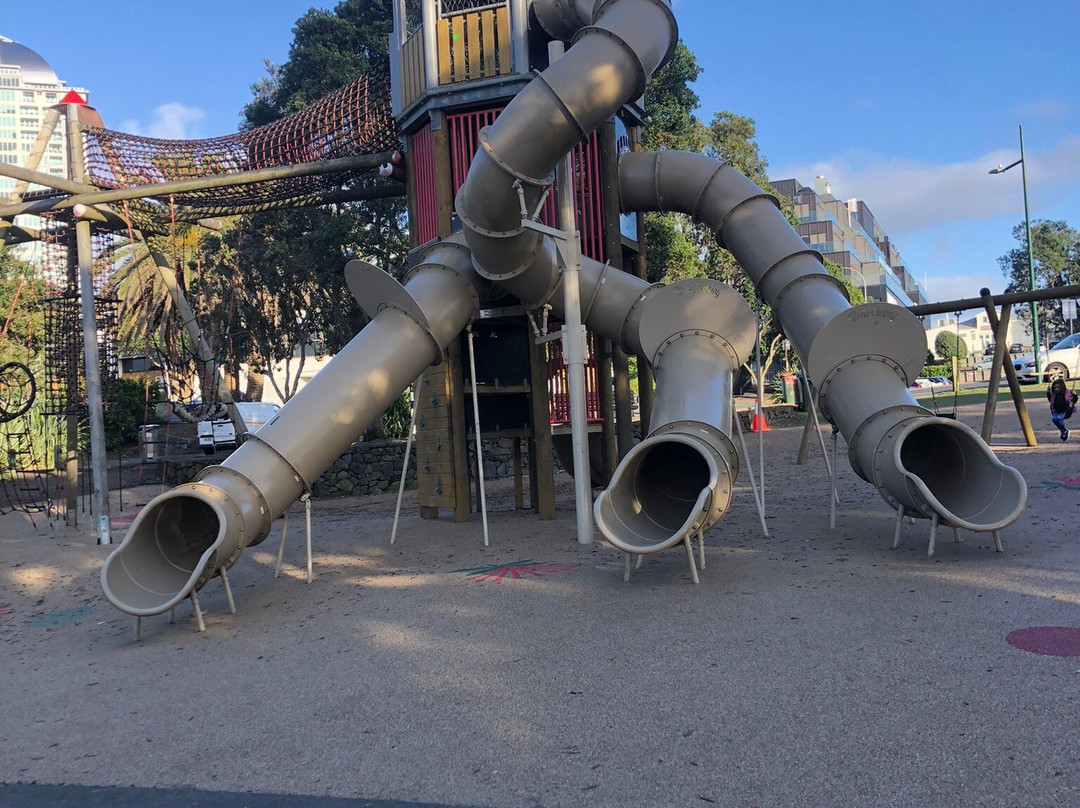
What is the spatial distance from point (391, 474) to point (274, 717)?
13.6 metres

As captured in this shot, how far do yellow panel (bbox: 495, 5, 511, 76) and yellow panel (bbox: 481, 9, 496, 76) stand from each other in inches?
2.9

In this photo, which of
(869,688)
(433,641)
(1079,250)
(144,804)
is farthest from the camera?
(1079,250)

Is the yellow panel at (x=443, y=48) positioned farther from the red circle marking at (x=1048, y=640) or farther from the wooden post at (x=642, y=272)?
the red circle marking at (x=1048, y=640)

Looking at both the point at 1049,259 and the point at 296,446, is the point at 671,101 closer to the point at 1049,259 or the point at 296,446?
the point at 296,446

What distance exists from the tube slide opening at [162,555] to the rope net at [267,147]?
20.7ft

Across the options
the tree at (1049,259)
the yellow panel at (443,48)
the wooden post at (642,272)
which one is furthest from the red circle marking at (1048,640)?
the tree at (1049,259)

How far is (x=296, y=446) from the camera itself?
24.7ft

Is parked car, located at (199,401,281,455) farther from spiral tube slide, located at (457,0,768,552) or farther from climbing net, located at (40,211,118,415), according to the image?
spiral tube slide, located at (457,0,768,552)

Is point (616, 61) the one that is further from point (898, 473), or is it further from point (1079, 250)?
point (1079, 250)

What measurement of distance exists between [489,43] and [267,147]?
13.3 feet

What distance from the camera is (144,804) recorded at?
145 inches

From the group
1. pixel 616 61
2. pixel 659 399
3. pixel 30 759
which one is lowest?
pixel 30 759

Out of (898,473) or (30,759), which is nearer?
(30,759)

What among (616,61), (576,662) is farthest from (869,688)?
(616,61)
